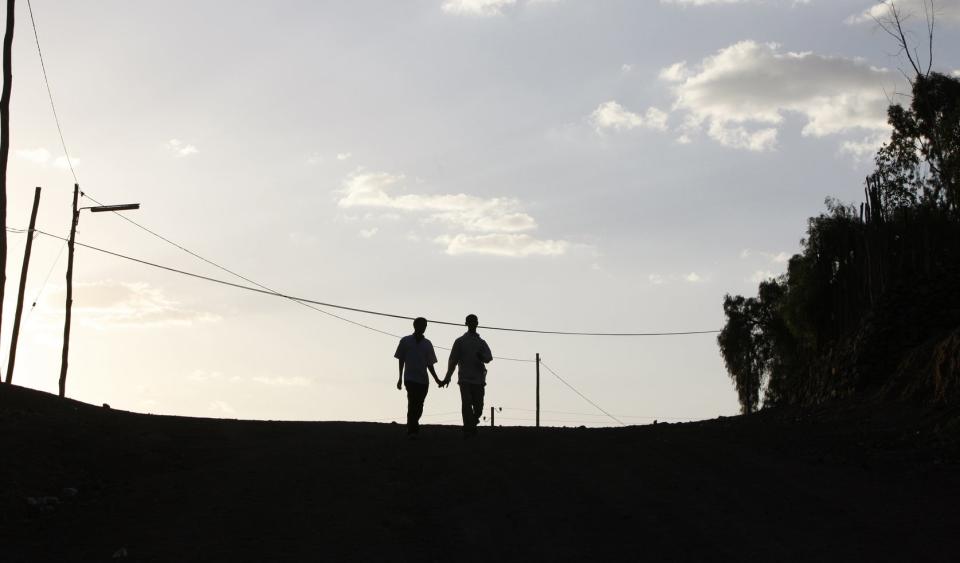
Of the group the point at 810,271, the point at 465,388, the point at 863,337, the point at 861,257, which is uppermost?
the point at 810,271

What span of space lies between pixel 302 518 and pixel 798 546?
15.6 feet

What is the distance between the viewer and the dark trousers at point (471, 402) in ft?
62.3

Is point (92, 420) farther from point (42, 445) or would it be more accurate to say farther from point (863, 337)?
point (863, 337)

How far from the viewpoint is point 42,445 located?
15.0m

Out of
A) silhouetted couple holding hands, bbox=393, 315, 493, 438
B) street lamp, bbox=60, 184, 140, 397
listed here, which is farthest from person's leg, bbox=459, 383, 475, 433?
street lamp, bbox=60, 184, 140, 397

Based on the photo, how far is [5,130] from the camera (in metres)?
24.6

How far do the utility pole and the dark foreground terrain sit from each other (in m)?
6.01

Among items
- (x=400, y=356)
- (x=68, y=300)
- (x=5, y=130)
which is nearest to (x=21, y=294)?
(x=68, y=300)

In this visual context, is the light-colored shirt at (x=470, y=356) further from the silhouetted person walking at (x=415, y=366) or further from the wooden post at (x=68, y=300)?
the wooden post at (x=68, y=300)

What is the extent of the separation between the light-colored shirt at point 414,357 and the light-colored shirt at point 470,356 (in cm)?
43

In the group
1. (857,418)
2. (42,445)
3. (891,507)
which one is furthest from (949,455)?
(42,445)

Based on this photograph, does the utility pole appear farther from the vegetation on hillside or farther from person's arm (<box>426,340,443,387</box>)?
the vegetation on hillside

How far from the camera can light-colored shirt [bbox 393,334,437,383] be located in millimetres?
18875

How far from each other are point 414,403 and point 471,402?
3.15ft
